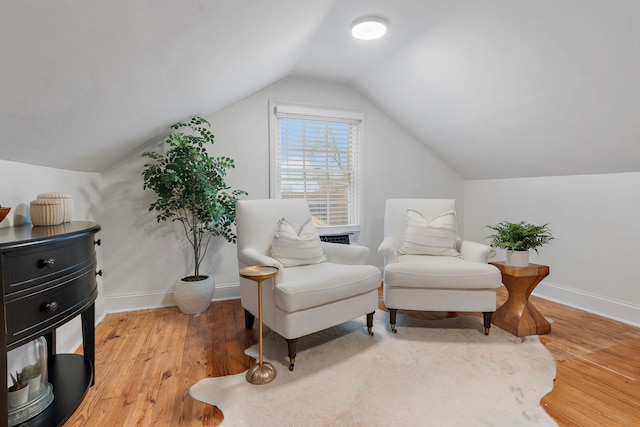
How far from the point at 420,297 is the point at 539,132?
178 centimetres

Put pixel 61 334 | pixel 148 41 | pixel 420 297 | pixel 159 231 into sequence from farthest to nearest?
1. pixel 159 231
2. pixel 420 297
3. pixel 61 334
4. pixel 148 41

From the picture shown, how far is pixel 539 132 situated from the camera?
2756mm

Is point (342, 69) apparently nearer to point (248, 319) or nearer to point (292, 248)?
point (292, 248)

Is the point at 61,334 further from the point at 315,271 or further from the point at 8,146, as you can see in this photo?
the point at 315,271

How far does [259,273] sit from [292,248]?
0.63 metres

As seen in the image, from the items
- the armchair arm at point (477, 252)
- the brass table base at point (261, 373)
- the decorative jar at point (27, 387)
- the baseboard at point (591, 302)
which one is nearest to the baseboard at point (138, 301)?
the decorative jar at point (27, 387)

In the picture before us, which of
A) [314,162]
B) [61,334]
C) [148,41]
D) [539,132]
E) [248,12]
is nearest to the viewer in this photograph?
[148,41]

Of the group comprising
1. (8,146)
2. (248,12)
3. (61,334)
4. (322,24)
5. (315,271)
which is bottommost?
(61,334)

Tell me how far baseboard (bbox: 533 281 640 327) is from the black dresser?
3.69m

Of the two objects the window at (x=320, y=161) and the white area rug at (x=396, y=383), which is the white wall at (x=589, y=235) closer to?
the white area rug at (x=396, y=383)

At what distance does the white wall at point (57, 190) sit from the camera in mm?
1542

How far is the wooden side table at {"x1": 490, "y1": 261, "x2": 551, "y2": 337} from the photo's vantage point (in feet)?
7.72

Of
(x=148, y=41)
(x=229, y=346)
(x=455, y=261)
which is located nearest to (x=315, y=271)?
(x=229, y=346)

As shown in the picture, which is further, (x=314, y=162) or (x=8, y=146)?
(x=314, y=162)
